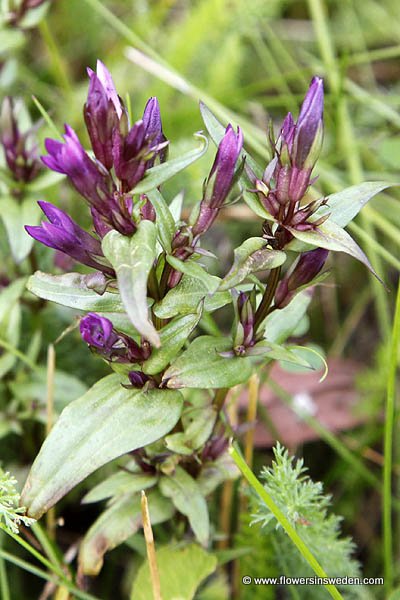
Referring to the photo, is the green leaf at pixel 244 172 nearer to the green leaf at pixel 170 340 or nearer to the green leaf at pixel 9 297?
the green leaf at pixel 170 340

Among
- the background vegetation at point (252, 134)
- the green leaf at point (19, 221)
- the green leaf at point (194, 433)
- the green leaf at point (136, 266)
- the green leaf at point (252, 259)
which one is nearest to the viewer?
the green leaf at point (136, 266)

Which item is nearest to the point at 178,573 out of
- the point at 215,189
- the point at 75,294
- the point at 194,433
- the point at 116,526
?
the point at 116,526

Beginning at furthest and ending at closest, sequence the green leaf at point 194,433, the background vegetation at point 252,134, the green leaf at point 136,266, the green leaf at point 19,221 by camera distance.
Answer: the background vegetation at point 252,134 → the green leaf at point 19,221 → the green leaf at point 194,433 → the green leaf at point 136,266

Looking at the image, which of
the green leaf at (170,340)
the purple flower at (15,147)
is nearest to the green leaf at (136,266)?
the green leaf at (170,340)

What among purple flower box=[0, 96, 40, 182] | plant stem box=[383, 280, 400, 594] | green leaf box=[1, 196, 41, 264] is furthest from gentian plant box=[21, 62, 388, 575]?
purple flower box=[0, 96, 40, 182]

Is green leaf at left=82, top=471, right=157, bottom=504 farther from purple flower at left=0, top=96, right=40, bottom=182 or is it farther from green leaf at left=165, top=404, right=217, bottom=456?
purple flower at left=0, top=96, right=40, bottom=182

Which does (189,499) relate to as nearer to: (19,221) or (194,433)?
(194,433)

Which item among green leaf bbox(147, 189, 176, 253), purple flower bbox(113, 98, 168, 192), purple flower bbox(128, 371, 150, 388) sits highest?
purple flower bbox(113, 98, 168, 192)
